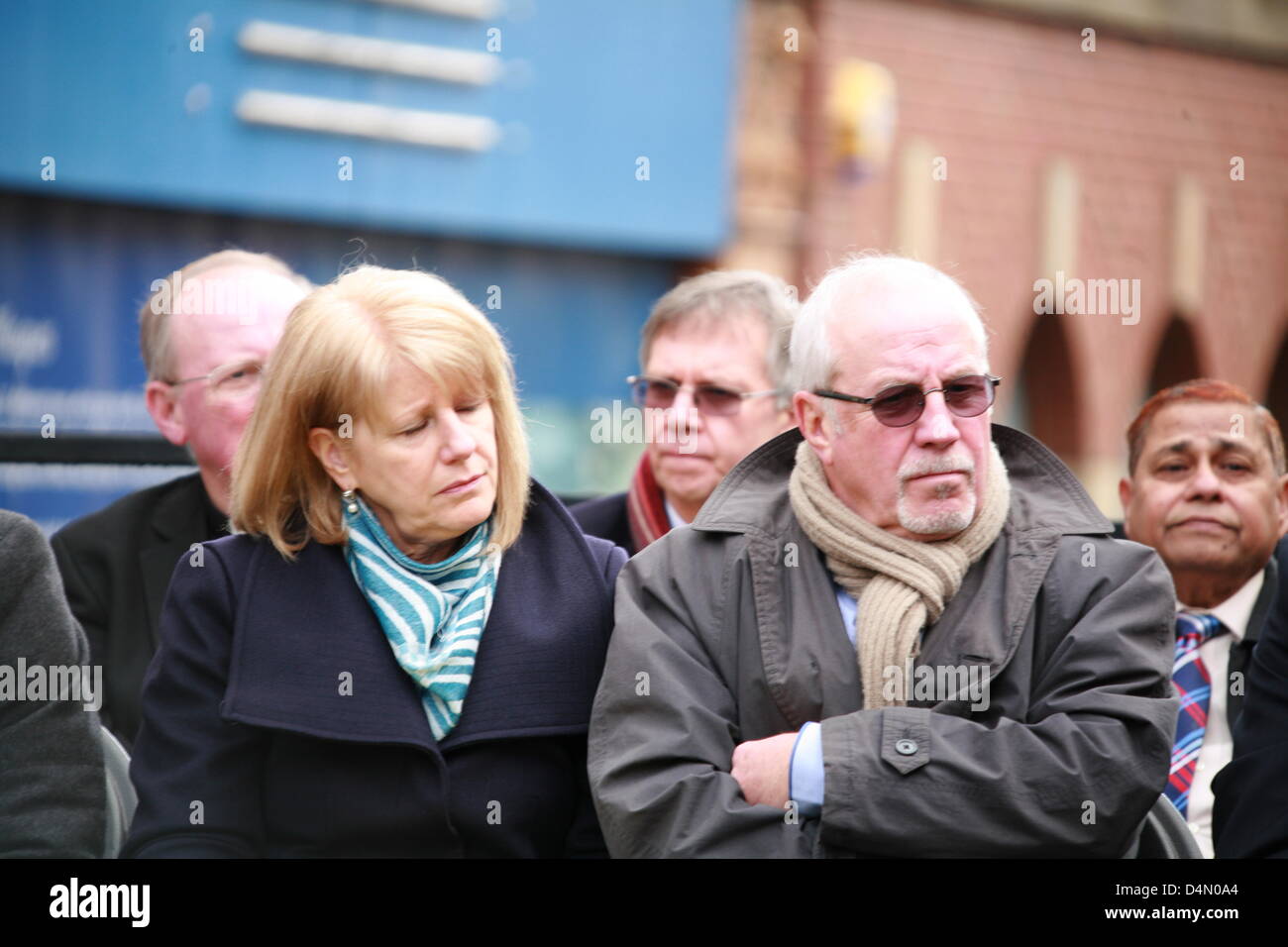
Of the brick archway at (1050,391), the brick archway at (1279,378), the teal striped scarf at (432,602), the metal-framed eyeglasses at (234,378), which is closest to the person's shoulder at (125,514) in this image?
the metal-framed eyeglasses at (234,378)

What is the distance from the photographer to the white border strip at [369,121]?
28.1 ft

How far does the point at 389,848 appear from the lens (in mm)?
2752

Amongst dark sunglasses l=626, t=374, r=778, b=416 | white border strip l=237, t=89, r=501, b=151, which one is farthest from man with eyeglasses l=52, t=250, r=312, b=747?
white border strip l=237, t=89, r=501, b=151

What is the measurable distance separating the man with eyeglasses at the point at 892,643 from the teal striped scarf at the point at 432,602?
25cm

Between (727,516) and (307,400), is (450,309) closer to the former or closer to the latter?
(307,400)

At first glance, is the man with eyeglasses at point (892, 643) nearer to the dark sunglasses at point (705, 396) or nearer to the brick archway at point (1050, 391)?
the dark sunglasses at point (705, 396)

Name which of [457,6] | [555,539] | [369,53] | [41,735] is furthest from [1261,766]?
[457,6]

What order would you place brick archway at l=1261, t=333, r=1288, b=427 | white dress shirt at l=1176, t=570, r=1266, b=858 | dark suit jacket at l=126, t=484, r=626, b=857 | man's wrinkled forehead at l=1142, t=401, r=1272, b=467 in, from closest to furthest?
dark suit jacket at l=126, t=484, r=626, b=857
white dress shirt at l=1176, t=570, r=1266, b=858
man's wrinkled forehead at l=1142, t=401, r=1272, b=467
brick archway at l=1261, t=333, r=1288, b=427

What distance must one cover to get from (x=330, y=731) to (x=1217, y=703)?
1.94 metres

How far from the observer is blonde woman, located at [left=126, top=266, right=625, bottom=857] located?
2736mm

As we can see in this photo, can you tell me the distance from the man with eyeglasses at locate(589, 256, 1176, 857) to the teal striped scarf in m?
0.25

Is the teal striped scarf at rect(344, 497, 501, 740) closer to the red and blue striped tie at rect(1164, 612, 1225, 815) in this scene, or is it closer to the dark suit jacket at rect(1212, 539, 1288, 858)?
the dark suit jacket at rect(1212, 539, 1288, 858)

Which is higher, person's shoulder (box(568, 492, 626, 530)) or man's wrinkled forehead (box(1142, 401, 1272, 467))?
man's wrinkled forehead (box(1142, 401, 1272, 467))
